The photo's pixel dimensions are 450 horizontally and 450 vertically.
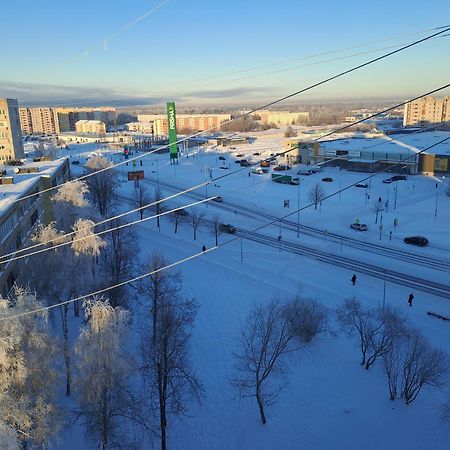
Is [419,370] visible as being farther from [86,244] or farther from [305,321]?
[86,244]

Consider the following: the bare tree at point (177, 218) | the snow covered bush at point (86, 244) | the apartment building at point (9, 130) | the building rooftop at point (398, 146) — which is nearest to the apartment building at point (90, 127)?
the apartment building at point (9, 130)

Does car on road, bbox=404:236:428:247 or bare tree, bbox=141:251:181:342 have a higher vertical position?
bare tree, bbox=141:251:181:342

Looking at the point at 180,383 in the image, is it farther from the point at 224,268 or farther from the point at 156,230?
the point at 156,230

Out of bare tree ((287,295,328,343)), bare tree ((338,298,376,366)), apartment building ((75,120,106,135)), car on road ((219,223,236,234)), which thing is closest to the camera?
bare tree ((338,298,376,366))

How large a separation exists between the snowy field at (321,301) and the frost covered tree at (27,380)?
2.70m

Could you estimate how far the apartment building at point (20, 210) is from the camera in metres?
13.5

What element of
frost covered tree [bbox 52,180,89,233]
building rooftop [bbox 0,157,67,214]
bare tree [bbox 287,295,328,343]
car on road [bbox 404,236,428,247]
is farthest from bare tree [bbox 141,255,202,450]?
car on road [bbox 404,236,428,247]

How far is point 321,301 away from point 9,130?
3390 centimetres

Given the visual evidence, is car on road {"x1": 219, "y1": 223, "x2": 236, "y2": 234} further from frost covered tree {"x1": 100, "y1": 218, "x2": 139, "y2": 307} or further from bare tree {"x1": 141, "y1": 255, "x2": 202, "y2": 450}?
bare tree {"x1": 141, "y1": 255, "x2": 202, "y2": 450}

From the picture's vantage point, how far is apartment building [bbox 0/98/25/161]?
123 ft

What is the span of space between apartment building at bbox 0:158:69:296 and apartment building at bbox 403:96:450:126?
89.3 metres

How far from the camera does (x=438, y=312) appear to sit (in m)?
14.9

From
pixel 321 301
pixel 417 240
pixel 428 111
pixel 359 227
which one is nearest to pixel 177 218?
pixel 359 227

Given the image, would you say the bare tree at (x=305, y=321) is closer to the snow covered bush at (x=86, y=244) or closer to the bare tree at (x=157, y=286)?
the bare tree at (x=157, y=286)
